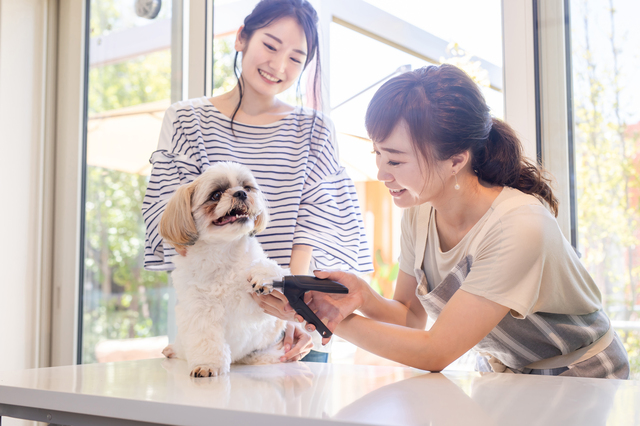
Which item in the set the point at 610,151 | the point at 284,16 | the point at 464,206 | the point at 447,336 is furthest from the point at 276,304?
the point at 610,151

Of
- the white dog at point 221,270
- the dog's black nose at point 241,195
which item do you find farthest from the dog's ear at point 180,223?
the dog's black nose at point 241,195

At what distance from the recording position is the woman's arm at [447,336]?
1004 mm

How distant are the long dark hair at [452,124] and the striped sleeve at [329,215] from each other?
354 millimetres

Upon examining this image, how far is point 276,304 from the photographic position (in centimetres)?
110

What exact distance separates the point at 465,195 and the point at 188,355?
30.0 inches

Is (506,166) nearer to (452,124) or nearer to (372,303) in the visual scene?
(452,124)

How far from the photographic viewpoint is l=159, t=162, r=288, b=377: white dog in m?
1.10

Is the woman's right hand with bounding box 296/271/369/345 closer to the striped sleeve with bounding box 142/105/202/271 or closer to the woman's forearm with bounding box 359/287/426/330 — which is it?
the woman's forearm with bounding box 359/287/426/330

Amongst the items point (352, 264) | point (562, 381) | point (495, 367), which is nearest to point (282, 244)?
point (352, 264)

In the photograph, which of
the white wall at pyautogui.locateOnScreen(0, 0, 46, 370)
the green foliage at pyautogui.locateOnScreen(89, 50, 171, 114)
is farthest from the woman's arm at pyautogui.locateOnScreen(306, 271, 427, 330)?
the white wall at pyautogui.locateOnScreen(0, 0, 46, 370)

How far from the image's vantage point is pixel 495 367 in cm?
127

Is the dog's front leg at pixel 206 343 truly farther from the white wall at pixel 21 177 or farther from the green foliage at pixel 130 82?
the white wall at pixel 21 177

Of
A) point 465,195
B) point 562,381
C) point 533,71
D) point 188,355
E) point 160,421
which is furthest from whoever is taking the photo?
point 533,71

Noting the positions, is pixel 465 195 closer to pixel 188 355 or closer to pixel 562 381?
pixel 562 381
